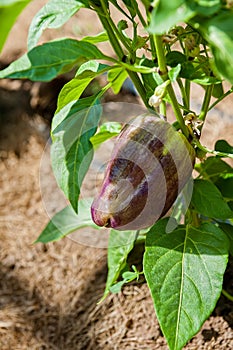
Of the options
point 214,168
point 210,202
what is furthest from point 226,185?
point 210,202

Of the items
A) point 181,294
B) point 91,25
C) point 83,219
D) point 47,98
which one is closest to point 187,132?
point 181,294

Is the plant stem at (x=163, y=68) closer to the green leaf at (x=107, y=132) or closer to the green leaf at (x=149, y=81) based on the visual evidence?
the green leaf at (x=149, y=81)

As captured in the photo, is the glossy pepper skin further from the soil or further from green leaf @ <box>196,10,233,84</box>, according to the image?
the soil

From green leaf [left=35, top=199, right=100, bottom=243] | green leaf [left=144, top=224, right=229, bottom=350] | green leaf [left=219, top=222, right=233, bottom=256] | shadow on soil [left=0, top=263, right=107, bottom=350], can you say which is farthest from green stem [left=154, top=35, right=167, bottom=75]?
shadow on soil [left=0, top=263, right=107, bottom=350]

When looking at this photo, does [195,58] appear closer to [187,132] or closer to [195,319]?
[187,132]

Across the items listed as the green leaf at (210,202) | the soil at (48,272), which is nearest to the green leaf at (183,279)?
the green leaf at (210,202)
